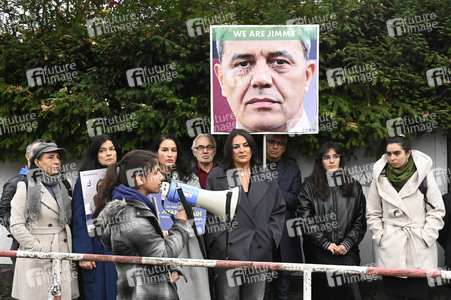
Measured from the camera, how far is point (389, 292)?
16.5 feet

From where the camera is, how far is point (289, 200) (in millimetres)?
5348

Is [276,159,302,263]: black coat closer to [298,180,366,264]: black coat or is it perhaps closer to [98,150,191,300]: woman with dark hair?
[298,180,366,264]: black coat

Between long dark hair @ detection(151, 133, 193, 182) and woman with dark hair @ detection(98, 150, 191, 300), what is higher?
long dark hair @ detection(151, 133, 193, 182)

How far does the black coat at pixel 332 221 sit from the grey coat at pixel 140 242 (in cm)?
212

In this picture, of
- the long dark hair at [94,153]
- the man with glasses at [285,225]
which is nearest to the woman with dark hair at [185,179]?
the long dark hair at [94,153]

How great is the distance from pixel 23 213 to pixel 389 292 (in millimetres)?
3685

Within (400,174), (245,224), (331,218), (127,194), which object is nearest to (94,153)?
(245,224)

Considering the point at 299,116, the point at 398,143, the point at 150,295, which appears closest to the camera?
the point at 150,295

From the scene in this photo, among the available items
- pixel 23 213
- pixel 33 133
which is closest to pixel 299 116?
pixel 23 213

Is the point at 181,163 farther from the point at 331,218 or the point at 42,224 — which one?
the point at 331,218

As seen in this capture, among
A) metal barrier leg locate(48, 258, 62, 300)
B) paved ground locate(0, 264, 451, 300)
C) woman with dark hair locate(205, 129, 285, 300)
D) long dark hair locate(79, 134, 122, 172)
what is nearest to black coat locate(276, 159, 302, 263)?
paved ground locate(0, 264, 451, 300)

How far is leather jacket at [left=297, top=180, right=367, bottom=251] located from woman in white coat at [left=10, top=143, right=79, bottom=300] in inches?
93.0

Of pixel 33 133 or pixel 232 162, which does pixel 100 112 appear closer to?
pixel 33 133

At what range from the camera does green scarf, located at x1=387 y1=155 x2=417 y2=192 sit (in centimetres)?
492
